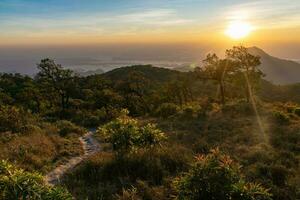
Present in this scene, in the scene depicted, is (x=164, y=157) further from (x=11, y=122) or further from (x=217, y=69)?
(x=217, y=69)

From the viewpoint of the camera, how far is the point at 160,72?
148m

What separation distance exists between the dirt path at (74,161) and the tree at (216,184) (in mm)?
8194

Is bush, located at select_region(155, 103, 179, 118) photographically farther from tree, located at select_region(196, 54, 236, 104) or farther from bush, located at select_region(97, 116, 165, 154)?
bush, located at select_region(97, 116, 165, 154)

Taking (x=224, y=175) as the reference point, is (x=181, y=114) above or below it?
below

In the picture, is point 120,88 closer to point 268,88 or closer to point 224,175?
point 224,175

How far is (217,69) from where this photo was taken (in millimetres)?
52438

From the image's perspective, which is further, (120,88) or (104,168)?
(120,88)

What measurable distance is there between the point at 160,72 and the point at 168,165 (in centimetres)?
12946

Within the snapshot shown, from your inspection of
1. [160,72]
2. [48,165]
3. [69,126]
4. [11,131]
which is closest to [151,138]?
[48,165]

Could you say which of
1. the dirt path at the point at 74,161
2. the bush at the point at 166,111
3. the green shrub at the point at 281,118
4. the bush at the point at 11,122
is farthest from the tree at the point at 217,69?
the bush at the point at 11,122

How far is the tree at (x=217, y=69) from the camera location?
172ft

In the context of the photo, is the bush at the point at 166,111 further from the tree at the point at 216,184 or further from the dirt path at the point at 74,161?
the tree at the point at 216,184

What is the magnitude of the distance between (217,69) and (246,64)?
412cm

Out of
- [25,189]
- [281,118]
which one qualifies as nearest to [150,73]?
[281,118]
